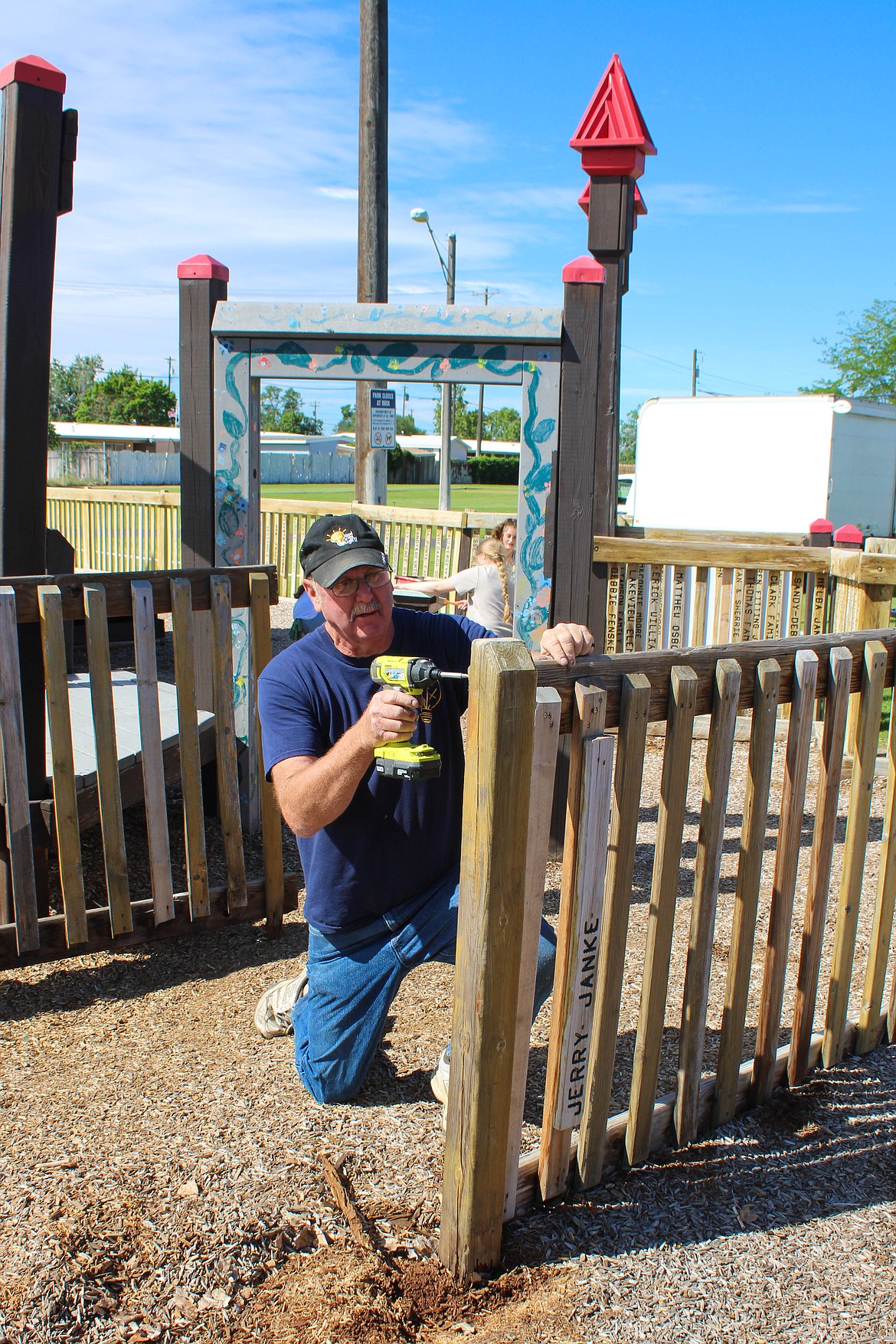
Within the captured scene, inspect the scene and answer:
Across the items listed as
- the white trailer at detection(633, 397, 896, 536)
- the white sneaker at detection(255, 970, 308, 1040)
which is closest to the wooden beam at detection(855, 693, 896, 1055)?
the white sneaker at detection(255, 970, 308, 1040)

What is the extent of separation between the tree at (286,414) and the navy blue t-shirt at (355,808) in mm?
116305

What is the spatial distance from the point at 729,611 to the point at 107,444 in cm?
7038

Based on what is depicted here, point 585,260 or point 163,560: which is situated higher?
point 585,260

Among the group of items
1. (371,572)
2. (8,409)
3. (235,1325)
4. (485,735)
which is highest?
(8,409)

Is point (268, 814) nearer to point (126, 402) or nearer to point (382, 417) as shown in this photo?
point (382, 417)

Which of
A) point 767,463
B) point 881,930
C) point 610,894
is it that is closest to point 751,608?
point 881,930

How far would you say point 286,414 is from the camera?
12275 cm

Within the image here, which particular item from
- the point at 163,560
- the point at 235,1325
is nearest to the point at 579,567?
the point at 235,1325

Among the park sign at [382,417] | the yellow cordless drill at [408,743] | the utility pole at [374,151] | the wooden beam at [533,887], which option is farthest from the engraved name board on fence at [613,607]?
the wooden beam at [533,887]

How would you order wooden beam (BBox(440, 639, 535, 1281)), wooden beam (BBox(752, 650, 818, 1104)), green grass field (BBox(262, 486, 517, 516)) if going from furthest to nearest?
green grass field (BBox(262, 486, 517, 516))
wooden beam (BBox(752, 650, 818, 1104))
wooden beam (BBox(440, 639, 535, 1281))

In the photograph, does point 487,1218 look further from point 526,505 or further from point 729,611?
point 729,611

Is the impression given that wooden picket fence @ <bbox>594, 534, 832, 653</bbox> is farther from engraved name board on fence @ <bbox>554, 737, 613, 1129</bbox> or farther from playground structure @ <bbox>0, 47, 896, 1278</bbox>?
engraved name board on fence @ <bbox>554, 737, 613, 1129</bbox>

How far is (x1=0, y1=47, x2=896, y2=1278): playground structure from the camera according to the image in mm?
2195

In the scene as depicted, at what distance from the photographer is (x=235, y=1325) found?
2129mm
